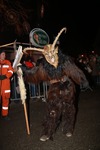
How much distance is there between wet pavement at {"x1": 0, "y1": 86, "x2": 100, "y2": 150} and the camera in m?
5.93

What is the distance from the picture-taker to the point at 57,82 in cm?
644

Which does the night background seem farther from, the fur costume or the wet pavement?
the fur costume

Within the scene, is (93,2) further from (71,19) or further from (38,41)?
(38,41)

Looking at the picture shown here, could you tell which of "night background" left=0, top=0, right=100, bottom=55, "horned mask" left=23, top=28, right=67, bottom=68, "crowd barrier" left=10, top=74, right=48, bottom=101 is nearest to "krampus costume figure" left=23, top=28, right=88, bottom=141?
"horned mask" left=23, top=28, right=67, bottom=68

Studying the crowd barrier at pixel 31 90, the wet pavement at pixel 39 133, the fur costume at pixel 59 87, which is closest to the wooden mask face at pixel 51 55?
the fur costume at pixel 59 87

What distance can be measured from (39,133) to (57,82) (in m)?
1.33

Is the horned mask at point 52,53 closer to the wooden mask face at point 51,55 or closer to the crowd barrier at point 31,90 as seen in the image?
the wooden mask face at point 51,55

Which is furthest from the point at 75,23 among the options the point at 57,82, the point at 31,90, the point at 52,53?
the point at 52,53

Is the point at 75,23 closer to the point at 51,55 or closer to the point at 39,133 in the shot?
the point at 39,133

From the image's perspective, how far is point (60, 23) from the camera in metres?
31.8

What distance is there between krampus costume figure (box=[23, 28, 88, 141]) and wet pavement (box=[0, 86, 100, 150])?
0.79 ft

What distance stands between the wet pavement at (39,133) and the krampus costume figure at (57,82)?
0.24 m

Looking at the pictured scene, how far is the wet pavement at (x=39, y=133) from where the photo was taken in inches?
233

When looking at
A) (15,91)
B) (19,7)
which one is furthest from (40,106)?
(19,7)
